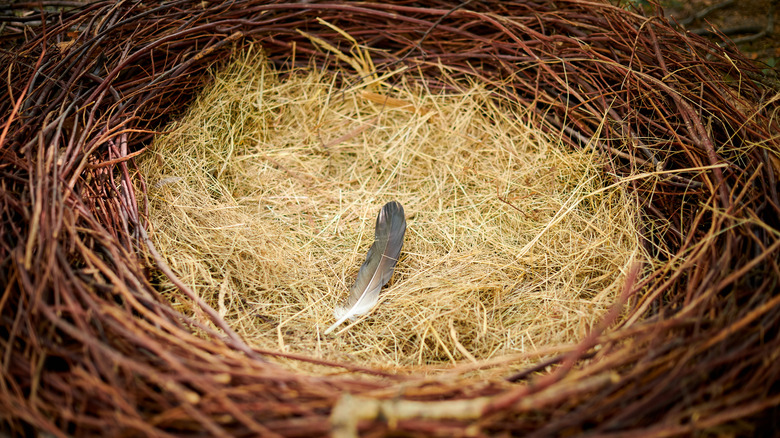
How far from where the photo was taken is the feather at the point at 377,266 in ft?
5.53

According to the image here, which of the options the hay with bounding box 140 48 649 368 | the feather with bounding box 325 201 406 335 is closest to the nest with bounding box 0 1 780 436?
the hay with bounding box 140 48 649 368

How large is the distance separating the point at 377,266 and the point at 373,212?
0.37 m

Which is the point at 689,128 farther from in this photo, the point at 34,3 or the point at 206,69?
the point at 34,3

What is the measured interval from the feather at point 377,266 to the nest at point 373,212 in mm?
221

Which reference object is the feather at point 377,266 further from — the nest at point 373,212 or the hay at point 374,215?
the nest at point 373,212

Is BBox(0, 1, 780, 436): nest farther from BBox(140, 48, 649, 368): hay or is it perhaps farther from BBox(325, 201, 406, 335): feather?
BBox(325, 201, 406, 335): feather

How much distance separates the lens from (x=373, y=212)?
2.05m

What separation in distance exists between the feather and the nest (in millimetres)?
221

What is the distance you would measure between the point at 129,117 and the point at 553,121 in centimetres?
183

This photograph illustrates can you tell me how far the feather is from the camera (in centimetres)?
169

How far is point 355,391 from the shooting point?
1167mm

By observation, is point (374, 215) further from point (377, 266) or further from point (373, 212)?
point (377, 266)

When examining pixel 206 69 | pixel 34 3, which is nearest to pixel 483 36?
pixel 206 69

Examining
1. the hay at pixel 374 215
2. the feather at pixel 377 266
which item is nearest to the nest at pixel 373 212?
the hay at pixel 374 215
